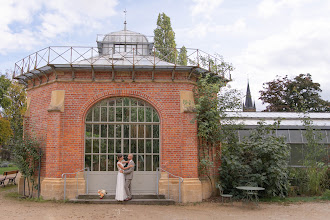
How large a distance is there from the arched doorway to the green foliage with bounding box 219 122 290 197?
2.75 meters

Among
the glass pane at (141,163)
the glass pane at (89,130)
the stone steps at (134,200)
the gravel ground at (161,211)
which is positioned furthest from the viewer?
the glass pane at (89,130)

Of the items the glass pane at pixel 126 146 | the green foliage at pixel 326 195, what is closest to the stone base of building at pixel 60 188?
the glass pane at pixel 126 146

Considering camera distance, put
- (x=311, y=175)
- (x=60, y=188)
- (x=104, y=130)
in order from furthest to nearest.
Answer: (x=311, y=175)
(x=104, y=130)
(x=60, y=188)

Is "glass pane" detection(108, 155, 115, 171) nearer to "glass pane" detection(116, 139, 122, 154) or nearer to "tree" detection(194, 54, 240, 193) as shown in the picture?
"glass pane" detection(116, 139, 122, 154)

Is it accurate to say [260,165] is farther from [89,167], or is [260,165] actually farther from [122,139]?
[89,167]

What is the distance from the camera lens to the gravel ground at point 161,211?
8344 mm

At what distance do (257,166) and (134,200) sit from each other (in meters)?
4.70

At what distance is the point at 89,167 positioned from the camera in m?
10.8

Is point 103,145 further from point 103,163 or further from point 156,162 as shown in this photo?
point 156,162

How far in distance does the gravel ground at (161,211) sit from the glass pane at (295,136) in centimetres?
498

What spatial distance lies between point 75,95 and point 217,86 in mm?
5134

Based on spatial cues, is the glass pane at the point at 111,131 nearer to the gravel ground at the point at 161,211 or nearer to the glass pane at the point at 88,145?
the glass pane at the point at 88,145

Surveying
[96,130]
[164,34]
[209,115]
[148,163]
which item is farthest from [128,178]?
[164,34]

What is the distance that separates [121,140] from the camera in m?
10.9
